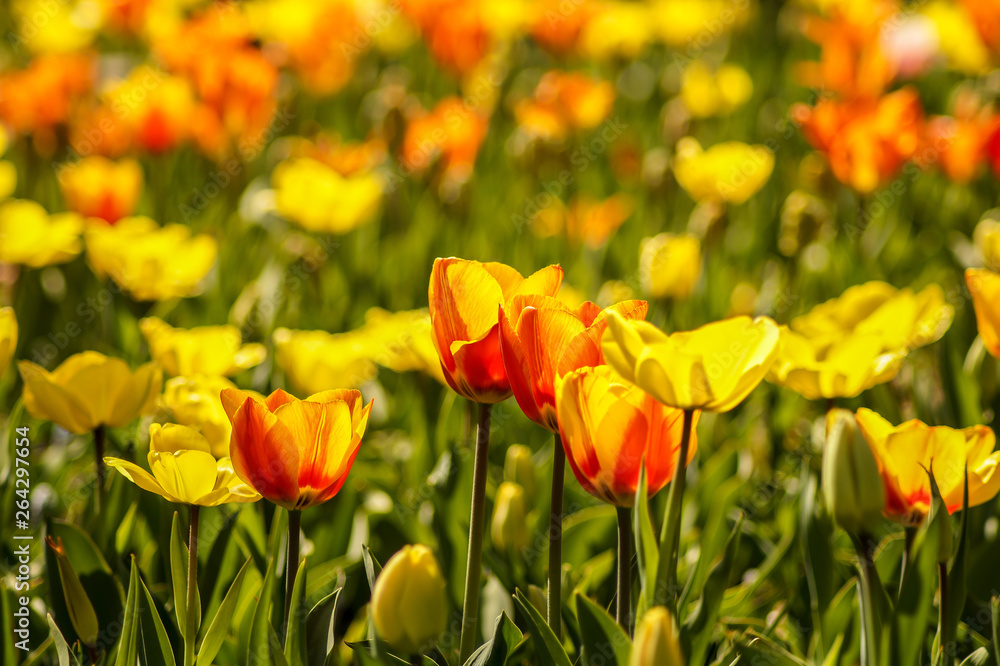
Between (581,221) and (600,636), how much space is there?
1.68 metres

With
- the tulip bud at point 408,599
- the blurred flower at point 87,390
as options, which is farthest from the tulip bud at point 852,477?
the blurred flower at point 87,390

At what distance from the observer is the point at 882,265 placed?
7.29 ft

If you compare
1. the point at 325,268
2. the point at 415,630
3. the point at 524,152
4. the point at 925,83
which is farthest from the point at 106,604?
the point at 925,83

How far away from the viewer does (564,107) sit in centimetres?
269

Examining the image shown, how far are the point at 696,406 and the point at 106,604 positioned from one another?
0.70 meters

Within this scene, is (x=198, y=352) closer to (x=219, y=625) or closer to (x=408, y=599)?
(x=219, y=625)

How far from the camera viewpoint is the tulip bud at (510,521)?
1.11 meters

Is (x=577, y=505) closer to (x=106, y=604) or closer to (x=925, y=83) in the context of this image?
(x=106, y=604)

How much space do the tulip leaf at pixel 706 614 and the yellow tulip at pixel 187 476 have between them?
0.42 m

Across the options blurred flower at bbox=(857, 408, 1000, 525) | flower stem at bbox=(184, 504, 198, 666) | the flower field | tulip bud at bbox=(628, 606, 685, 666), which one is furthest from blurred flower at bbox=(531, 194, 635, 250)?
tulip bud at bbox=(628, 606, 685, 666)

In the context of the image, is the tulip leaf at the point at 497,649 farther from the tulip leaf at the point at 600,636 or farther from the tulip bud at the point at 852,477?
the tulip bud at the point at 852,477

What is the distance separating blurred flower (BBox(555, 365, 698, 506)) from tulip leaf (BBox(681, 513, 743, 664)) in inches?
7.4

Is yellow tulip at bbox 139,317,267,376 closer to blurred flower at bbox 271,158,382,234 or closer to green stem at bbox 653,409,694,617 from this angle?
green stem at bbox 653,409,694,617

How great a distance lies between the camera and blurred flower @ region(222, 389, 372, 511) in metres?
0.77
